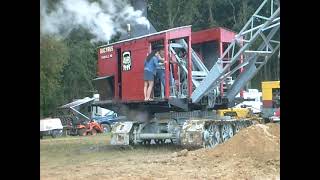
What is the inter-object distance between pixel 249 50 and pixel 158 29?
4.52 feet

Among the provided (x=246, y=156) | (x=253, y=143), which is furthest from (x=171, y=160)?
(x=253, y=143)

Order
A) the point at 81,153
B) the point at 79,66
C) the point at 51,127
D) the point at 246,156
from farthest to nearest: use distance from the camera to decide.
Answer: the point at 81,153 < the point at 246,156 < the point at 79,66 < the point at 51,127

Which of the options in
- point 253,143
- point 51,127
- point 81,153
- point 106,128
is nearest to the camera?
point 51,127

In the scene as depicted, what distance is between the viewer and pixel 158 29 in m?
7.17

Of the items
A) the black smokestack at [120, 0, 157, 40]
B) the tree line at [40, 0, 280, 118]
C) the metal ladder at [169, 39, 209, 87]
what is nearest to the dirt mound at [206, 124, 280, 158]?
the tree line at [40, 0, 280, 118]

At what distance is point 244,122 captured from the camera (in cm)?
777

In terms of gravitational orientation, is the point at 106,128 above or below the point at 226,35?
below

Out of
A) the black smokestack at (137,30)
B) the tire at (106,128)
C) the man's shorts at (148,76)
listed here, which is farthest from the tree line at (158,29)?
the tire at (106,128)

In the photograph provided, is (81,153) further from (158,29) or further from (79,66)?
(158,29)

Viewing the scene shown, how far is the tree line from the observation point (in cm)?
561
